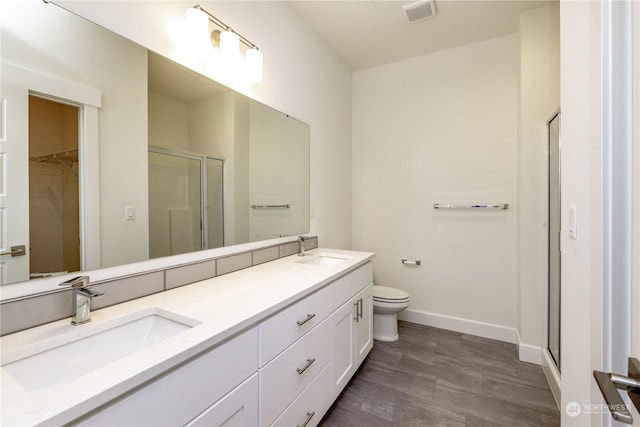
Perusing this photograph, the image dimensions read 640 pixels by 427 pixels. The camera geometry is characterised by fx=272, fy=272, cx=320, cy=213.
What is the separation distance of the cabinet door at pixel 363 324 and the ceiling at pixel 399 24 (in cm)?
209

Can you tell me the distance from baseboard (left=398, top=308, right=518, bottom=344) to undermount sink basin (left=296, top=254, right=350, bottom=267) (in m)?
1.26

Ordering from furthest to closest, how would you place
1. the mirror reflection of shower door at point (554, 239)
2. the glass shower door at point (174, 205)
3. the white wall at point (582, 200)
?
the mirror reflection of shower door at point (554, 239), the glass shower door at point (174, 205), the white wall at point (582, 200)

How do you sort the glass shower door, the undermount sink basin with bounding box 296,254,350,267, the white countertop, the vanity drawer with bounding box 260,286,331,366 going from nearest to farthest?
the white countertop < the vanity drawer with bounding box 260,286,331,366 < the glass shower door < the undermount sink basin with bounding box 296,254,350,267

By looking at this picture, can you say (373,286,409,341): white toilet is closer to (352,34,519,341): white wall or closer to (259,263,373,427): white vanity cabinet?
(352,34,519,341): white wall

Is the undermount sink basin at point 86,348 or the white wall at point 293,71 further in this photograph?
the white wall at point 293,71

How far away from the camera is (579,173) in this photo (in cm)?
82

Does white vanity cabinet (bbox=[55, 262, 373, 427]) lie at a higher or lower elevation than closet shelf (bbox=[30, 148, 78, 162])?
lower

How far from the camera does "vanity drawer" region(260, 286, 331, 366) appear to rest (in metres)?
0.98

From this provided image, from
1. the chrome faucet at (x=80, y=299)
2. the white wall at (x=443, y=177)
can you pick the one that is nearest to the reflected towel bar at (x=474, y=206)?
the white wall at (x=443, y=177)

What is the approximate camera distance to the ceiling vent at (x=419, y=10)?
198cm

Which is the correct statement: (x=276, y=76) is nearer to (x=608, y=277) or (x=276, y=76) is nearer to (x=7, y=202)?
(x=7, y=202)

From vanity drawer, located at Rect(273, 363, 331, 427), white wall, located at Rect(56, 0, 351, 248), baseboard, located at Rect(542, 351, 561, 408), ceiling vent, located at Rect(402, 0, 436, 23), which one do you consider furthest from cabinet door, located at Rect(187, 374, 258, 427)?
ceiling vent, located at Rect(402, 0, 436, 23)

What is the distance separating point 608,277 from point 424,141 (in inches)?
91.7

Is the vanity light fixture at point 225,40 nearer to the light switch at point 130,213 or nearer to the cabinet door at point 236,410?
the light switch at point 130,213
